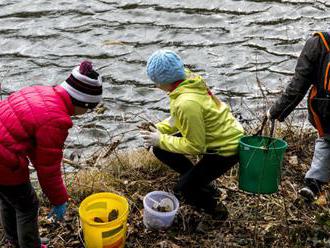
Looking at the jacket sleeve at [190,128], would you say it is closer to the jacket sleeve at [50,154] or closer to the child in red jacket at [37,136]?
the child in red jacket at [37,136]

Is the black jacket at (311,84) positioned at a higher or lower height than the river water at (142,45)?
higher

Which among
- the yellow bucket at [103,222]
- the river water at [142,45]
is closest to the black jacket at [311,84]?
the yellow bucket at [103,222]

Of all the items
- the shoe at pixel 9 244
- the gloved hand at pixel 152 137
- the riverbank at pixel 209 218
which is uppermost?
the gloved hand at pixel 152 137

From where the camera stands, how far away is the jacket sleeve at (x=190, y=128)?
12.6ft

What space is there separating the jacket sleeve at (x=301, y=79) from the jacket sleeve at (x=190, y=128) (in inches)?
31.9

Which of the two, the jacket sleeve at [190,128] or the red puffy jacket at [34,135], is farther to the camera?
the jacket sleeve at [190,128]

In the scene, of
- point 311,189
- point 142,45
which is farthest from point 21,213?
point 142,45

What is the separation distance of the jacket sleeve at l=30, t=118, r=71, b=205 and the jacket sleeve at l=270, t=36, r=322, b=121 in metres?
1.79

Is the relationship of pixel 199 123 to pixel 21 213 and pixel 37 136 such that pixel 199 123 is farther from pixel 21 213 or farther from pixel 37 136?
pixel 21 213

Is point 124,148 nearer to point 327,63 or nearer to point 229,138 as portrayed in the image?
point 229,138

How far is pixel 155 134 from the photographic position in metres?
4.10

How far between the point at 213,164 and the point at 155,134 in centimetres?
47

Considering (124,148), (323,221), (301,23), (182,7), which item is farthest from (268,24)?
(323,221)

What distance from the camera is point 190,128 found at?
3.87 meters
